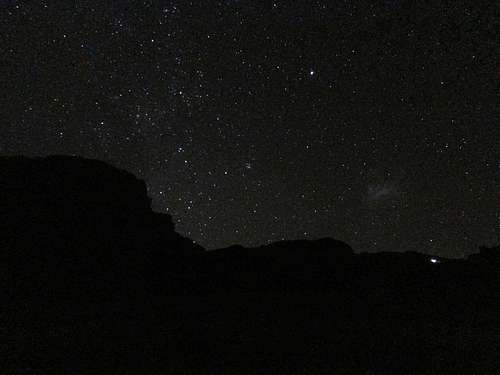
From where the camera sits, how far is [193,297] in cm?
1711

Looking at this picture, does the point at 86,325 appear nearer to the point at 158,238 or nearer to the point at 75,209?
the point at 75,209

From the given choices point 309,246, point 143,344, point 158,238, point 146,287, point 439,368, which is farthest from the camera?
point 309,246

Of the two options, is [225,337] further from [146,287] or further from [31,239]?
[31,239]

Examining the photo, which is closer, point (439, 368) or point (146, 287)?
point (439, 368)

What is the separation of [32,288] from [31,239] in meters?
2.61

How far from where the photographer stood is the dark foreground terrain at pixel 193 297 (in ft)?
34.0

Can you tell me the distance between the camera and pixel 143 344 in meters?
11.2

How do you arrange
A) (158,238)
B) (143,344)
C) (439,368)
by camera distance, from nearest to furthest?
(439,368), (143,344), (158,238)

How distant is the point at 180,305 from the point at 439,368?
983 centimetres

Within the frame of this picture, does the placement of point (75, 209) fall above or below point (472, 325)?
above

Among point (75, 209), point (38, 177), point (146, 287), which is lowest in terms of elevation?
point (146, 287)

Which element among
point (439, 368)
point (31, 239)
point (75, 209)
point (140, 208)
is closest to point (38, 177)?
point (75, 209)

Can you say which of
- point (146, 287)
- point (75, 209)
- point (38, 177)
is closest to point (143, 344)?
point (146, 287)

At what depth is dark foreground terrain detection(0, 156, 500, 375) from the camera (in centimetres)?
1038
